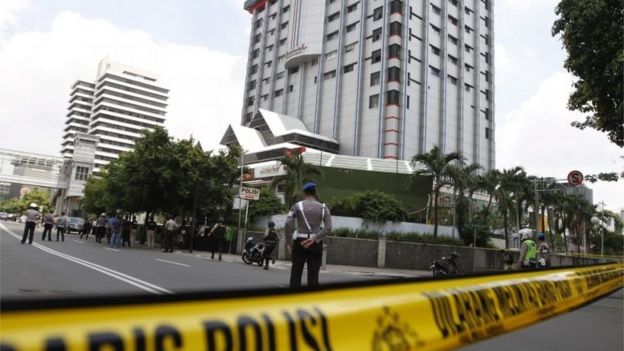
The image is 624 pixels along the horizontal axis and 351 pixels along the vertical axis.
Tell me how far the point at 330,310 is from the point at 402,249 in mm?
22330

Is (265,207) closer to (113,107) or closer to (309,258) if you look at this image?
(309,258)

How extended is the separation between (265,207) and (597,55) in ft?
65.4

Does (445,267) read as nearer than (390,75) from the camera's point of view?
Yes

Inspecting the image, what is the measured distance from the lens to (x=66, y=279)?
813 cm

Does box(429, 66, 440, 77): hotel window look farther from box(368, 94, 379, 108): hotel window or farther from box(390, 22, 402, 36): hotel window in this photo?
box(368, 94, 379, 108): hotel window

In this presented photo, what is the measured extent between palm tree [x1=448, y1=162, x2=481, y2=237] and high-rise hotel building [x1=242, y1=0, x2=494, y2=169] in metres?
21.6

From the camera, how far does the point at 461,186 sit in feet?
94.7

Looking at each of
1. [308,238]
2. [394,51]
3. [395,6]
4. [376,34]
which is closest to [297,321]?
[308,238]

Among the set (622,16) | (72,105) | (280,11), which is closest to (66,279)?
(622,16)

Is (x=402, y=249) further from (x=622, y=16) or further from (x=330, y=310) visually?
(x=330, y=310)

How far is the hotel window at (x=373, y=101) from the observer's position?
54.9m

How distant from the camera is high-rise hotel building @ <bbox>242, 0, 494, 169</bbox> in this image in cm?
5475

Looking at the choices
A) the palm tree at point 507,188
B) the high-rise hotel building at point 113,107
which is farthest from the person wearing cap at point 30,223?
the high-rise hotel building at point 113,107

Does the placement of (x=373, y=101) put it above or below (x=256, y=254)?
above
